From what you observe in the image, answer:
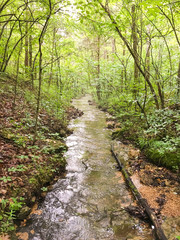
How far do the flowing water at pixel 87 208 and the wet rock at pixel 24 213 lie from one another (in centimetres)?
15

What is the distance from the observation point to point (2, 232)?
2514 millimetres

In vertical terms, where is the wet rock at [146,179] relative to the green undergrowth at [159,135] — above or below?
below

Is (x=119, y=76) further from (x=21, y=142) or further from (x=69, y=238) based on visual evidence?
(x=69, y=238)

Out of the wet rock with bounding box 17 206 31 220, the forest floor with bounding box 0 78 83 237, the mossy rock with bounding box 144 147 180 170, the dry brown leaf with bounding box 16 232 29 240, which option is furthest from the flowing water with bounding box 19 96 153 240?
the mossy rock with bounding box 144 147 180 170

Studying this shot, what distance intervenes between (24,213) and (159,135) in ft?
15.8

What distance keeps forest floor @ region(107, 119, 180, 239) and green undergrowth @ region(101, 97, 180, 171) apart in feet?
0.88

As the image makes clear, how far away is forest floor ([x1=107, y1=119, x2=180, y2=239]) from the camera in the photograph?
3.18m

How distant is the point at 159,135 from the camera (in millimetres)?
5684

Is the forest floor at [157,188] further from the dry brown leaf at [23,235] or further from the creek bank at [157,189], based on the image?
the dry brown leaf at [23,235]

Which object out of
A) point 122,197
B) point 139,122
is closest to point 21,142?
point 122,197

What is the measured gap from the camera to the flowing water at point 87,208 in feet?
9.62

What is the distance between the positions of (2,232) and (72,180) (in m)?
2.31

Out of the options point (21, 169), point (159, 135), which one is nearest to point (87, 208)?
point (21, 169)

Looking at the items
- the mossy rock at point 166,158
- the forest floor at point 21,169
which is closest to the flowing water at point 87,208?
the forest floor at point 21,169
